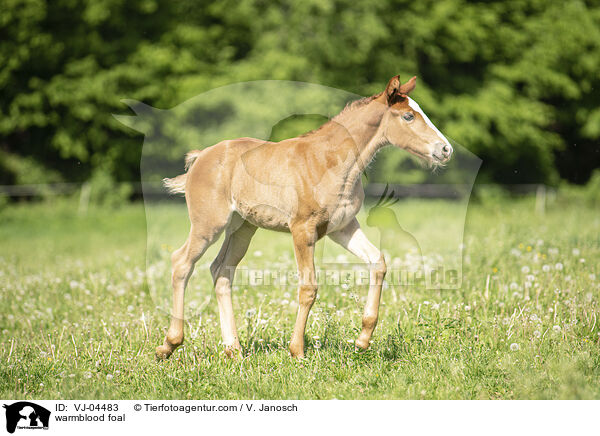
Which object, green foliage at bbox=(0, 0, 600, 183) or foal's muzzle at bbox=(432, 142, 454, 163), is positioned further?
green foliage at bbox=(0, 0, 600, 183)

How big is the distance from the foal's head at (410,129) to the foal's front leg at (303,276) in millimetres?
995

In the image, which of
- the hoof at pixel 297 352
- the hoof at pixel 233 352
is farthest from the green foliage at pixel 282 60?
the hoof at pixel 297 352

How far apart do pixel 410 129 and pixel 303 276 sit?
1.40 m

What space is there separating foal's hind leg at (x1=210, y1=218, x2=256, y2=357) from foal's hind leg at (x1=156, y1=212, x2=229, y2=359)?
268mm

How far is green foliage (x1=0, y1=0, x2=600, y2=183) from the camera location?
60.3 feet

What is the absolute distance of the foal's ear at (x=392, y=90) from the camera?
4.34 m

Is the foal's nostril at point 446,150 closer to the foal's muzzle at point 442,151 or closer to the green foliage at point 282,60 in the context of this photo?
the foal's muzzle at point 442,151

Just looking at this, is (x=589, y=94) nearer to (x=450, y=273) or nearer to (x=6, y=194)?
(x=450, y=273)

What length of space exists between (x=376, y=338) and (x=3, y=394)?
10.1ft

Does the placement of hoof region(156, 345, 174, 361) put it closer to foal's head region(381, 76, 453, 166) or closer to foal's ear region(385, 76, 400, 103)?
foal's head region(381, 76, 453, 166)

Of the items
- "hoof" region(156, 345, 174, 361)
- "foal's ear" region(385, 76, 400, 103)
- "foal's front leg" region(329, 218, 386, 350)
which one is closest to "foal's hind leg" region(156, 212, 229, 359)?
"hoof" region(156, 345, 174, 361)

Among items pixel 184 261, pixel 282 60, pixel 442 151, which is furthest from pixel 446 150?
pixel 282 60

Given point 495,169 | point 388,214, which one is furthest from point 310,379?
point 495,169

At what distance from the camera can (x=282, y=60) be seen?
17.9m
